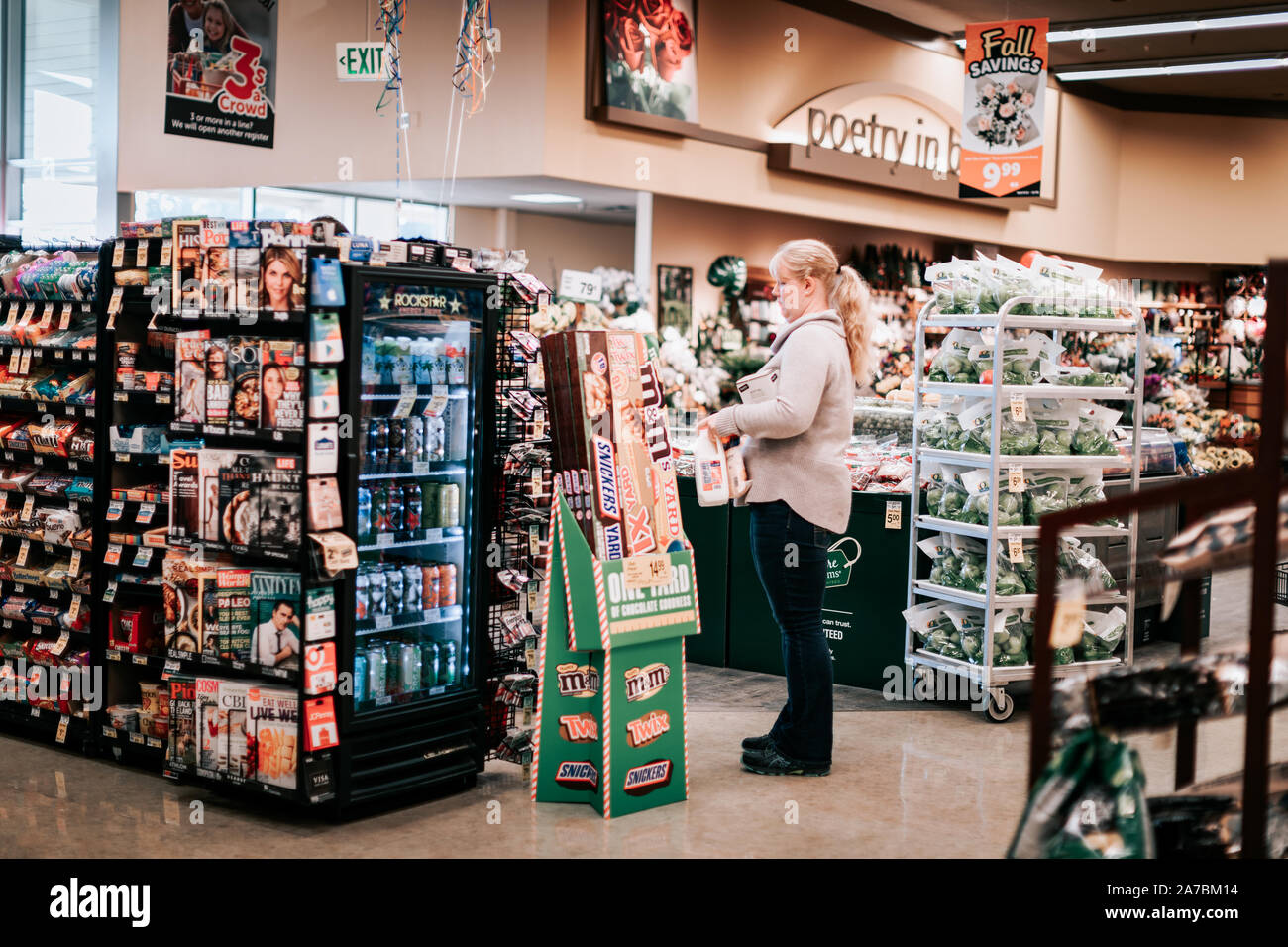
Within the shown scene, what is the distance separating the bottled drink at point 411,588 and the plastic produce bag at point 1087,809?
2481 mm

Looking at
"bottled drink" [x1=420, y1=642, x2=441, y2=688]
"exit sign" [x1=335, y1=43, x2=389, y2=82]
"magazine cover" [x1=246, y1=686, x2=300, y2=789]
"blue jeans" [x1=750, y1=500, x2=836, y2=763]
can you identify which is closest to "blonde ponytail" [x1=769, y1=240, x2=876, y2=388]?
"blue jeans" [x1=750, y1=500, x2=836, y2=763]

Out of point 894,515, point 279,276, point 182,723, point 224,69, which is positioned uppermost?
point 224,69

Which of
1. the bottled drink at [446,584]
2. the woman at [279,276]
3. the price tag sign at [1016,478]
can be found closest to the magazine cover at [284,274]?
the woman at [279,276]

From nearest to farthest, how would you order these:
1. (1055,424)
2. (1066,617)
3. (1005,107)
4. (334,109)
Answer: (1066,617)
(1055,424)
(1005,107)
(334,109)

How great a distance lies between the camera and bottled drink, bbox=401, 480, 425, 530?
4352 millimetres

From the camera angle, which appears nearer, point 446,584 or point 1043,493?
point 446,584

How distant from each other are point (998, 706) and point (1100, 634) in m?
0.62

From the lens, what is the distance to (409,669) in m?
4.39

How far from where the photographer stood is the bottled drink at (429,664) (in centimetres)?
444

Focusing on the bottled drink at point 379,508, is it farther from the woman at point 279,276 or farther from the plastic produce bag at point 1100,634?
the plastic produce bag at point 1100,634

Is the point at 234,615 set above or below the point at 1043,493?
below

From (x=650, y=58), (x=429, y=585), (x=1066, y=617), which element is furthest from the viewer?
(x=650, y=58)

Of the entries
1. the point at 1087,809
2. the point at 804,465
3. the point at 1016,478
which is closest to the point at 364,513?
the point at 804,465

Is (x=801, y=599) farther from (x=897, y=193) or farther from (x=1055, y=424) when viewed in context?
(x=897, y=193)
